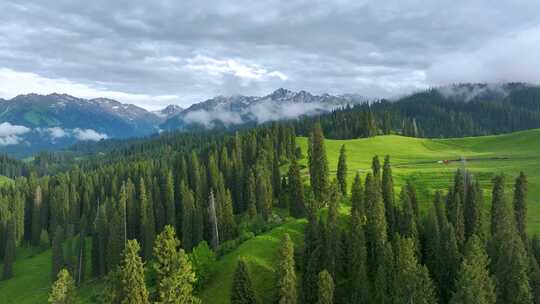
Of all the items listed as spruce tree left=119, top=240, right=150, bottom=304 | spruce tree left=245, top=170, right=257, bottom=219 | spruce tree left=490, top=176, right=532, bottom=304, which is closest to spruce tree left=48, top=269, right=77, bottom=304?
spruce tree left=119, top=240, right=150, bottom=304

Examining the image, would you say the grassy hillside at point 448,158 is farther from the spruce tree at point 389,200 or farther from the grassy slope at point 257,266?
the grassy slope at point 257,266

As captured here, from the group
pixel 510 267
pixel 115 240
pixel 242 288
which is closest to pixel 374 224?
pixel 510 267

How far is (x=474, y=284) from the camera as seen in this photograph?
53438 mm

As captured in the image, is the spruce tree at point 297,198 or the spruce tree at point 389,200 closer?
the spruce tree at point 389,200

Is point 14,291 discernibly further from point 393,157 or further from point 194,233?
point 393,157

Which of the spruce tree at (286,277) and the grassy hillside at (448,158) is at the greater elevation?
the grassy hillside at (448,158)

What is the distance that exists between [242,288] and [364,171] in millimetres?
73965

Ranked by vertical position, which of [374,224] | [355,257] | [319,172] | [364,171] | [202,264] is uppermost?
[319,172]

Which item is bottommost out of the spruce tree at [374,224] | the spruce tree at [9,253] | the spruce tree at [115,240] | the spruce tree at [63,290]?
the spruce tree at [9,253]

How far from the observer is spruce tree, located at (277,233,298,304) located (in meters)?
60.2

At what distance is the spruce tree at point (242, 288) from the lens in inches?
2456

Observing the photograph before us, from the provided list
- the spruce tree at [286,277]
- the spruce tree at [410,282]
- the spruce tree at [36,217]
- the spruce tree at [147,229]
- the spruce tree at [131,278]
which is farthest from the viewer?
the spruce tree at [36,217]

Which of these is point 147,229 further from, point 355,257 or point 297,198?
point 355,257

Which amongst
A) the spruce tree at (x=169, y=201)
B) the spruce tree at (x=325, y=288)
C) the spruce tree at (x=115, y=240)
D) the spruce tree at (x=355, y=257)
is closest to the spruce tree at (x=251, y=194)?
the spruce tree at (x=169, y=201)
